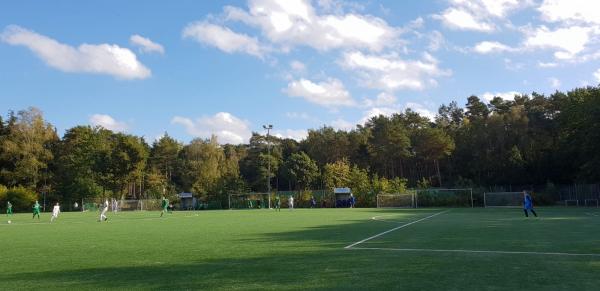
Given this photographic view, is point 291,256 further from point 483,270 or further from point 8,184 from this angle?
point 8,184

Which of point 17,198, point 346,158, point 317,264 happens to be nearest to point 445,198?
point 346,158

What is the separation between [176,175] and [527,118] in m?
66.3

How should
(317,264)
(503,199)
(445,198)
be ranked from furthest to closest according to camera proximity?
(445,198) → (503,199) → (317,264)

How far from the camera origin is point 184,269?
984 centimetres

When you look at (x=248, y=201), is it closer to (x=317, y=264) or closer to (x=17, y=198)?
(x=17, y=198)

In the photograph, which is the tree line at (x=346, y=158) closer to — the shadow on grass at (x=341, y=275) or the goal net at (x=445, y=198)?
the goal net at (x=445, y=198)

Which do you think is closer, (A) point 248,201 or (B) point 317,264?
(B) point 317,264

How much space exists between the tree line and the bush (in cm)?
37

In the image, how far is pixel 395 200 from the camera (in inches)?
2328

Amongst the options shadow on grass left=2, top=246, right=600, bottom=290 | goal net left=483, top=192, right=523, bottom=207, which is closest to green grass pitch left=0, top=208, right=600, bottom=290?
shadow on grass left=2, top=246, right=600, bottom=290

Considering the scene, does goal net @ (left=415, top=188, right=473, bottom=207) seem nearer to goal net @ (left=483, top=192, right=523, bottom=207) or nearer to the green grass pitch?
goal net @ (left=483, top=192, right=523, bottom=207)

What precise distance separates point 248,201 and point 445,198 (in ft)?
91.5

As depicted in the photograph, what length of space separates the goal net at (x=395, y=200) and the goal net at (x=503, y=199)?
8.11 metres

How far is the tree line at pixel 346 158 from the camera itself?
227ft
